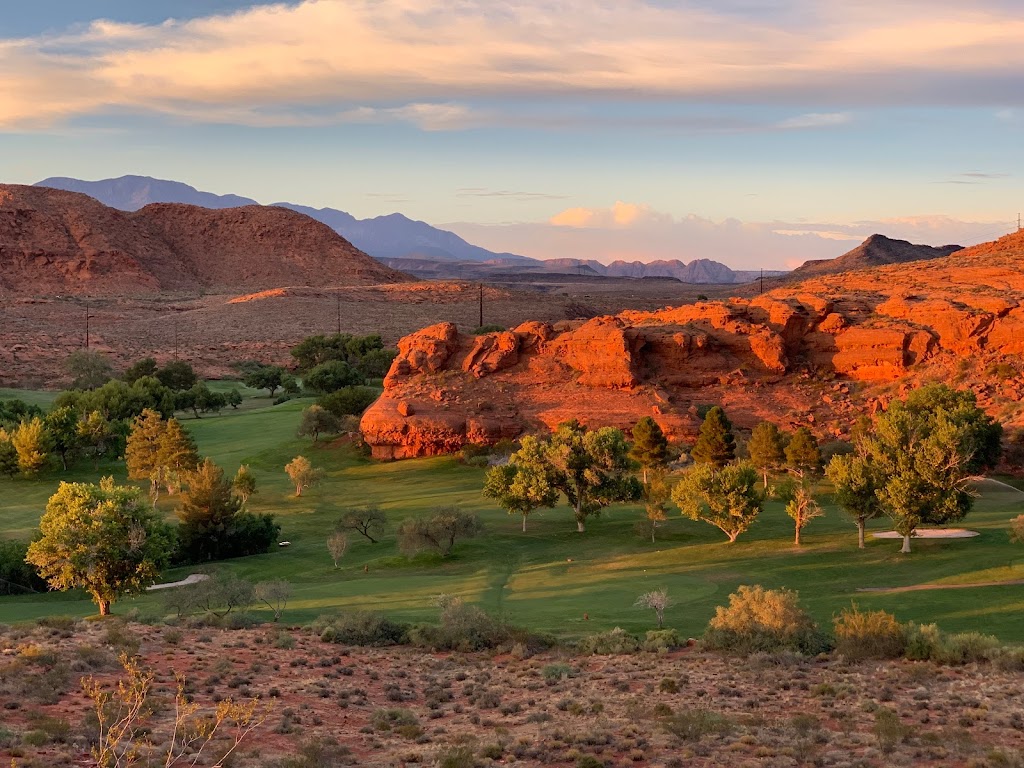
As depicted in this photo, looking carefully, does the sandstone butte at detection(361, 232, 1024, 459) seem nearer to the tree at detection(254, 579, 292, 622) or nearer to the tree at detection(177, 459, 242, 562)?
the tree at detection(177, 459, 242, 562)

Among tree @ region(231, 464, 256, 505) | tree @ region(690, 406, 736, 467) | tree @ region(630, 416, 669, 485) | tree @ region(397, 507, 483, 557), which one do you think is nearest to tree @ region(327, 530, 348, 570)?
tree @ region(397, 507, 483, 557)

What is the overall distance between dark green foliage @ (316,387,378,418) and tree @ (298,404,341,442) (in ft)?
9.48

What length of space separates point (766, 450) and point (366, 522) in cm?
1973

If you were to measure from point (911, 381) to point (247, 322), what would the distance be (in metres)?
91.4

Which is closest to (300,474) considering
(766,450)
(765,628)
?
(766,450)

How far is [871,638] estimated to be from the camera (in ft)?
86.3

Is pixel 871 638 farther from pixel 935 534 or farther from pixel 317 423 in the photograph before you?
pixel 317 423

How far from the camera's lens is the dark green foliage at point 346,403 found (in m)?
69.6

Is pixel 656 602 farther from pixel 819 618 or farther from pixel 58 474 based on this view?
pixel 58 474

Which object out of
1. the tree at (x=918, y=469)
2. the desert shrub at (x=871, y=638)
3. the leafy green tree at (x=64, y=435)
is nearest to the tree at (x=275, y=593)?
the desert shrub at (x=871, y=638)

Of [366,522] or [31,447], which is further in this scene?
[31,447]

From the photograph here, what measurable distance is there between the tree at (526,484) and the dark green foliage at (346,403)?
2490cm

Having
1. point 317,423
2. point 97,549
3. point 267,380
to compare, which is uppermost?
point 267,380

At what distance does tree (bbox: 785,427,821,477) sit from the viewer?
5159 cm
